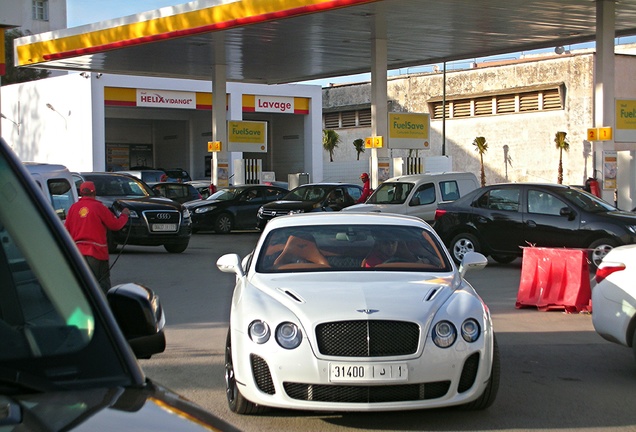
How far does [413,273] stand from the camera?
24.9ft

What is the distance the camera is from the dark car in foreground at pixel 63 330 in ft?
7.48

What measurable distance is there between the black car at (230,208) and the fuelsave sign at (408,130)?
4024 mm

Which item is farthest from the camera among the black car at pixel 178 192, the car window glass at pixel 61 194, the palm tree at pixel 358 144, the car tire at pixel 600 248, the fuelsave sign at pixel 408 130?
the palm tree at pixel 358 144

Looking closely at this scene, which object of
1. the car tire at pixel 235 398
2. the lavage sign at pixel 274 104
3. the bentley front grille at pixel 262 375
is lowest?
the car tire at pixel 235 398

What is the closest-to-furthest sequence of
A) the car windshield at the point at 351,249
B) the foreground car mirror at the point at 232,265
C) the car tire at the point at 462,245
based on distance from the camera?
1. the car windshield at the point at 351,249
2. the foreground car mirror at the point at 232,265
3. the car tire at the point at 462,245

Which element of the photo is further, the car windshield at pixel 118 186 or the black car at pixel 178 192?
the black car at pixel 178 192

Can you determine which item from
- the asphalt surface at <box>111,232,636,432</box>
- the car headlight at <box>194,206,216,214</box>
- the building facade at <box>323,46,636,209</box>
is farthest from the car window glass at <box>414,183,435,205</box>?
the building facade at <box>323,46,636,209</box>

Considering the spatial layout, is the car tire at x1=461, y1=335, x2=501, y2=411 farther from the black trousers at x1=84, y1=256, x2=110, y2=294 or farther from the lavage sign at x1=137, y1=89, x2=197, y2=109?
the lavage sign at x1=137, y1=89, x2=197, y2=109

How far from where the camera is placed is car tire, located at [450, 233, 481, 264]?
58.3ft

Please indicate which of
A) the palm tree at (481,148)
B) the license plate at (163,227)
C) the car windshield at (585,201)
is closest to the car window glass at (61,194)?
the license plate at (163,227)

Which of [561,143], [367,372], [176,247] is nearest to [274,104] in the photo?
[561,143]

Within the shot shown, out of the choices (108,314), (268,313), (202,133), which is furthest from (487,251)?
(202,133)

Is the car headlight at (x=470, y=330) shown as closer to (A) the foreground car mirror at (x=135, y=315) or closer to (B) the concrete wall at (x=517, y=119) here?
(A) the foreground car mirror at (x=135, y=315)

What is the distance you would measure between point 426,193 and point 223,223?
713 cm
